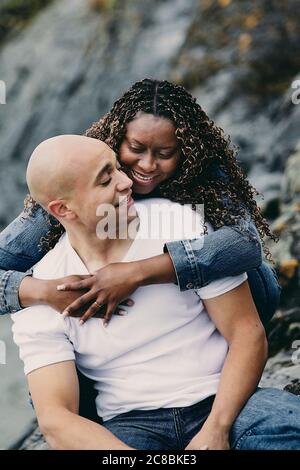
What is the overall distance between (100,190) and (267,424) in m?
0.88

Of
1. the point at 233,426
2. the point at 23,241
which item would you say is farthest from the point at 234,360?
the point at 23,241

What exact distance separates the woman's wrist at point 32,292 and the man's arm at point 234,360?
0.52 metres

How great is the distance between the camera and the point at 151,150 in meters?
3.02

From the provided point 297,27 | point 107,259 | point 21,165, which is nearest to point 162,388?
point 107,259

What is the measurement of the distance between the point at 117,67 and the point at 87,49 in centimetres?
46

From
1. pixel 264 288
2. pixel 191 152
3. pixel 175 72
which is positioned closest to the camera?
pixel 191 152

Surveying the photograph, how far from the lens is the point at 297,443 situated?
253 cm

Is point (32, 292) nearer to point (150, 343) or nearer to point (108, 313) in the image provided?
point (108, 313)

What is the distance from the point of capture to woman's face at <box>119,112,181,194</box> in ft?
9.83

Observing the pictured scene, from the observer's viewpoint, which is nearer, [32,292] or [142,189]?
[32,292]

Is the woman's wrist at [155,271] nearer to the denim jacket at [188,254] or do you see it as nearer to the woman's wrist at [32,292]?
the denim jacket at [188,254]

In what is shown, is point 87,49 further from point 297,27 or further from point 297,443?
point 297,443

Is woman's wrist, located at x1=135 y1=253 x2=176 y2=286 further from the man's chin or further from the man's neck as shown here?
the man's chin

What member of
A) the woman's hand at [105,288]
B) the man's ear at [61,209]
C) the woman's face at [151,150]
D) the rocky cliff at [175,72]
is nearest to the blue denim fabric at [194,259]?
the woman's hand at [105,288]
